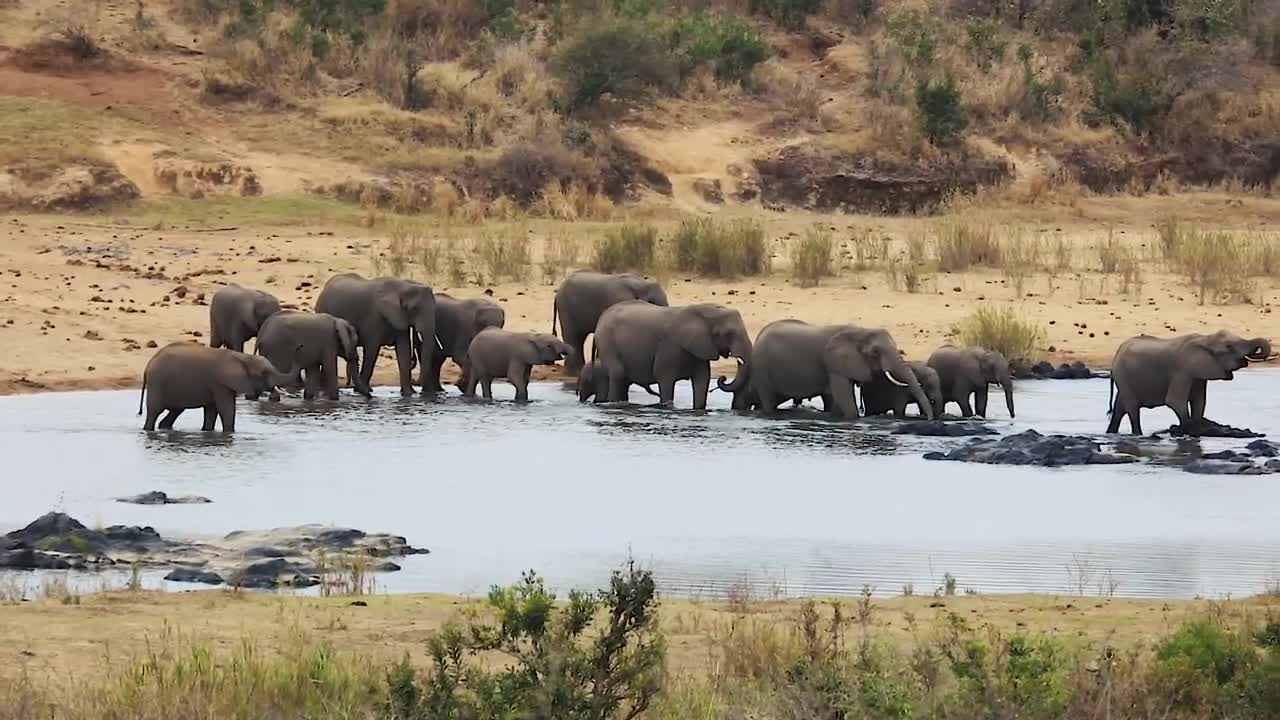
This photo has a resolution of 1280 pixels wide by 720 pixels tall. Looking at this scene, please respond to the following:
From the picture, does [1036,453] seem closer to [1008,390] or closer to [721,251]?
[1008,390]

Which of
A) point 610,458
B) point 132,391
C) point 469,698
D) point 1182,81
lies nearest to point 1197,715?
point 469,698

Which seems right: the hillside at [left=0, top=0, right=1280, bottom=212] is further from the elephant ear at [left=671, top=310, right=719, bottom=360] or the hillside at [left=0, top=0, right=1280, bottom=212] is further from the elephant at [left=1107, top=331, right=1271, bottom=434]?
the elephant at [left=1107, top=331, right=1271, bottom=434]

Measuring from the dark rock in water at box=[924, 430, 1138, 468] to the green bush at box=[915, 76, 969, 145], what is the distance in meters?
23.5

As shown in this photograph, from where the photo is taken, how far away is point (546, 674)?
7.34 meters

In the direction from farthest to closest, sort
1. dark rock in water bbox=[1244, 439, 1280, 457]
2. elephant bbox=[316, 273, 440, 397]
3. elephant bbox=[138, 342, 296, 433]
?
1. elephant bbox=[316, 273, 440, 397]
2. elephant bbox=[138, 342, 296, 433]
3. dark rock in water bbox=[1244, 439, 1280, 457]

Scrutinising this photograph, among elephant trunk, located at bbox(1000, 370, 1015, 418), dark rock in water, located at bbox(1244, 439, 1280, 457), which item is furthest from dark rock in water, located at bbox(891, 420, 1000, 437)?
dark rock in water, located at bbox(1244, 439, 1280, 457)

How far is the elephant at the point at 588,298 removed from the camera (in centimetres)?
2245

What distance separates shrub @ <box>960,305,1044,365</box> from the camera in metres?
22.5

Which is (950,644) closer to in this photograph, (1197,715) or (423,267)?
(1197,715)

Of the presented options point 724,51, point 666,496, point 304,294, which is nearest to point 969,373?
point 666,496

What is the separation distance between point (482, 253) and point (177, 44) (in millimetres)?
13907

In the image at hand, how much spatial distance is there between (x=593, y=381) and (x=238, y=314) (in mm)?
3311

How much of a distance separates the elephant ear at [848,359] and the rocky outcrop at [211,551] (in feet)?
24.1

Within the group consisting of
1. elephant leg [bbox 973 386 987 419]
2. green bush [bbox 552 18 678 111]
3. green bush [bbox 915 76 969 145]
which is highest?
green bush [bbox 552 18 678 111]
